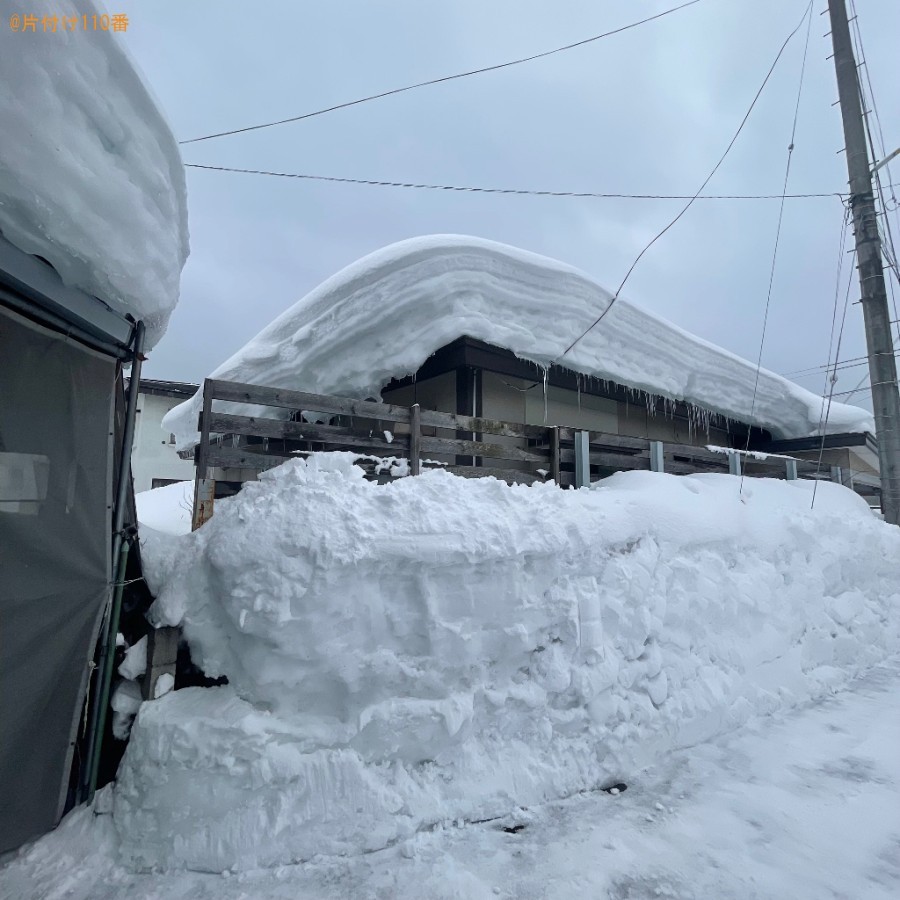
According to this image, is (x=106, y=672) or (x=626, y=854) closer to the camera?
(x=626, y=854)

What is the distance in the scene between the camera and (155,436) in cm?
2264

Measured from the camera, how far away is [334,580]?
345cm

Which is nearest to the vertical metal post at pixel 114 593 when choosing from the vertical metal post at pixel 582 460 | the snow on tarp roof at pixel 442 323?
the snow on tarp roof at pixel 442 323

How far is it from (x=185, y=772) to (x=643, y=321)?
859 cm

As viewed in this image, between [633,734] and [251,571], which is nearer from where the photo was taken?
[251,571]

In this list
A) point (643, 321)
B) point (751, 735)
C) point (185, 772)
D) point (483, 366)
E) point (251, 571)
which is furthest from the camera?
point (643, 321)

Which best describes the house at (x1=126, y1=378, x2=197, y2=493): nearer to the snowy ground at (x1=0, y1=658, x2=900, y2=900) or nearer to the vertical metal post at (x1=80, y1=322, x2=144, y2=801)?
the vertical metal post at (x1=80, y1=322, x2=144, y2=801)

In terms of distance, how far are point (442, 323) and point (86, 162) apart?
491 cm

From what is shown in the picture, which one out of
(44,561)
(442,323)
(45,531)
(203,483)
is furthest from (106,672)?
(442,323)

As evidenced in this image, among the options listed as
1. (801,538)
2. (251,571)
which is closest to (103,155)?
(251,571)

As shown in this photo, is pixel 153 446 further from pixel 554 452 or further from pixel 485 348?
pixel 554 452

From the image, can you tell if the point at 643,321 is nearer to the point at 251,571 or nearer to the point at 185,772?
the point at 251,571

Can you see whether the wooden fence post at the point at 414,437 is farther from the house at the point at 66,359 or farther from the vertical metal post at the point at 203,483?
the house at the point at 66,359

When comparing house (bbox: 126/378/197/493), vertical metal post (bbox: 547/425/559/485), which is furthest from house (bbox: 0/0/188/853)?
house (bbox: 126/378/197/493)
